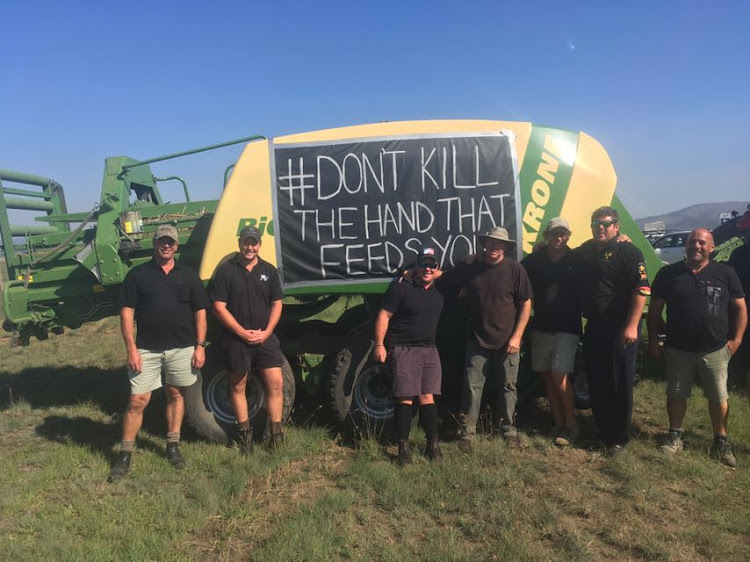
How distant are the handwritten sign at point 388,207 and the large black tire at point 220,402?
1006 mm

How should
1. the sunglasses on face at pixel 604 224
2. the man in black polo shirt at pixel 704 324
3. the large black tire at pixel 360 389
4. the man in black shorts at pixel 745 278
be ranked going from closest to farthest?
the man in black polo shirt at pixel 704 324
the sunglasses on face at pixel 604 224
the man in black shorts at pixel 745 278
the large black tire at pixel 360 389

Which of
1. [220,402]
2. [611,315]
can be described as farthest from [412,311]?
[220,402]

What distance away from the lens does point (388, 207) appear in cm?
472

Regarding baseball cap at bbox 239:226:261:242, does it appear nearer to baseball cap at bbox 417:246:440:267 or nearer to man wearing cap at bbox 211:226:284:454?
man wearing cap at bbox 211:226:284:454

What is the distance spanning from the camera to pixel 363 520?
3.52 metres

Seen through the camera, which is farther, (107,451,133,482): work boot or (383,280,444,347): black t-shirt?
(383,280,444,347): black t-shirt

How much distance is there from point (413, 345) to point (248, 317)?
1.41m

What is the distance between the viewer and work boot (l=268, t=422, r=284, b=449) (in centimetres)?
451

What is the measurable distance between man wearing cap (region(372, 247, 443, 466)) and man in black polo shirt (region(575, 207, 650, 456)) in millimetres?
1352

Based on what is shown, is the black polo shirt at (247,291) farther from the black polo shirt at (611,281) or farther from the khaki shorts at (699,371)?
the khaki shorts at (699,371)

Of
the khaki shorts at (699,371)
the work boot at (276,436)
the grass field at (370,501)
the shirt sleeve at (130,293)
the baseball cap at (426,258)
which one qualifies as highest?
the baseball cap at (426,258)

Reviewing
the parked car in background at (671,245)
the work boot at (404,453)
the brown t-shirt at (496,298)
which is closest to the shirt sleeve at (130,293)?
the work boot at (404,453)

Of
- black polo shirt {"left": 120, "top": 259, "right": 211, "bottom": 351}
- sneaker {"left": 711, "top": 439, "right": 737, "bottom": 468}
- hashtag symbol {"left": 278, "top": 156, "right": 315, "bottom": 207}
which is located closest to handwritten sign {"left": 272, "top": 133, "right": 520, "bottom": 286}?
hashtag symbol {"left": 278, "top": 156, "right": 315, "bottom": 207}

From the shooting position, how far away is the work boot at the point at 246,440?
4.48 meters
